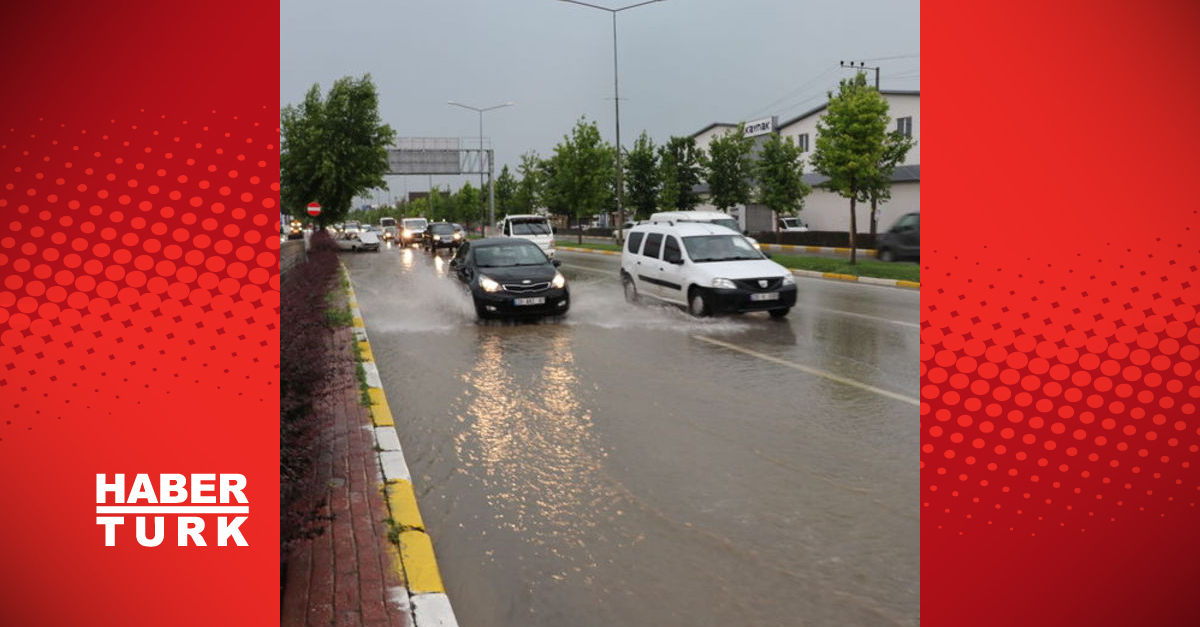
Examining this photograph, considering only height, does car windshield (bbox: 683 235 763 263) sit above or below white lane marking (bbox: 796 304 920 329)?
above

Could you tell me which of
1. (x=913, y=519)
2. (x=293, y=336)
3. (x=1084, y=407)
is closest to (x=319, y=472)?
(x=293, y=336)

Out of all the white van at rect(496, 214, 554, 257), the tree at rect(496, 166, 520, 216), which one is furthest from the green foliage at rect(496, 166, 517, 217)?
the white van at rect(496, 214, 554, 257)

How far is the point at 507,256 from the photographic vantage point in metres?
16.6

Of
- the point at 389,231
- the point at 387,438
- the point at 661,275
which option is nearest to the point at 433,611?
the point at 387,438

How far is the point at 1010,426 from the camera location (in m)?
5.07

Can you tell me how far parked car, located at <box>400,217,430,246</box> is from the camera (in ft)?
173

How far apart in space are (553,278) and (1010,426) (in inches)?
425

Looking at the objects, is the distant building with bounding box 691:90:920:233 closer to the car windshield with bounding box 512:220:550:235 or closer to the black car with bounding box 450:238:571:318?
the car windshield with bounding box 512:220:550:235

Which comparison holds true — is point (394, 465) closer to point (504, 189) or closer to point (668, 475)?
point (668, 475)

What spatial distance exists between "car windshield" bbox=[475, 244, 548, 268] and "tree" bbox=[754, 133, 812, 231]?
117 ft

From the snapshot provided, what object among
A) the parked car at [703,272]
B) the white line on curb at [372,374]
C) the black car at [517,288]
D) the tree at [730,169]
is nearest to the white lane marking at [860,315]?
the parked car at [703,272]

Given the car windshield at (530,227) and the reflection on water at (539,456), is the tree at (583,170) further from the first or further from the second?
the reflection on water at (539,456)

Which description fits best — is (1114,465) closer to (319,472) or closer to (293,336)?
(319,472)

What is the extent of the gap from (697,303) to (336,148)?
33.1 m
